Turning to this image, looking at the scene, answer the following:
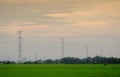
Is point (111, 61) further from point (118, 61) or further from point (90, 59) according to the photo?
point (90, 59)

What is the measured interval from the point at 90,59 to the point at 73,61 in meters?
8.52

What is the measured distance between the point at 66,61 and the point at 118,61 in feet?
89.6

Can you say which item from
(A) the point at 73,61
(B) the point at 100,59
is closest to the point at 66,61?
(A) the point at 73,61

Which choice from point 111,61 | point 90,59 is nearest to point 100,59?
point 90,59

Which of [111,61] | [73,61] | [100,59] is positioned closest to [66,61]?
[73,61]

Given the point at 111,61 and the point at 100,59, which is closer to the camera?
the point at 111,61

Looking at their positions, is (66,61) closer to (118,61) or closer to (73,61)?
(73,61)

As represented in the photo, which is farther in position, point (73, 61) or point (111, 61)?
point (73, 61)

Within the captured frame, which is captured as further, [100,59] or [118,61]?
[100,59]

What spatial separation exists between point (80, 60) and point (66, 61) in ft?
27.5

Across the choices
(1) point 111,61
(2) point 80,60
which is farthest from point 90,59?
(1) point 111,61

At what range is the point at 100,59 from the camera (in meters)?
154

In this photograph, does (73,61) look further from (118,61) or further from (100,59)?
(118,61)

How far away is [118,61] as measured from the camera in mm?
130125
